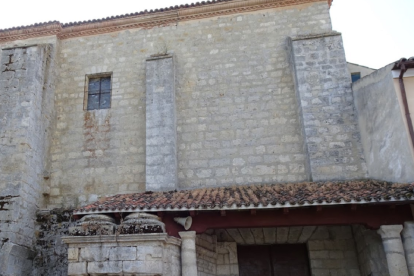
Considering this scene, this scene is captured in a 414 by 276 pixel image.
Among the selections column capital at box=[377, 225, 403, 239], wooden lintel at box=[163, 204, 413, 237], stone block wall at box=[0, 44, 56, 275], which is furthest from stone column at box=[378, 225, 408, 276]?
stone block wall at box=[0, 44, 56, 275]

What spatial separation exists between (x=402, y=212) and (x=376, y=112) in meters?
2.16

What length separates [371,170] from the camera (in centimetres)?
789

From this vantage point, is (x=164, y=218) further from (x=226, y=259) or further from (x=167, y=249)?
(x=226, y=259)

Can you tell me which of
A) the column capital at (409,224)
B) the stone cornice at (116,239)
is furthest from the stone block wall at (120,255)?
the column capital at (409,224)

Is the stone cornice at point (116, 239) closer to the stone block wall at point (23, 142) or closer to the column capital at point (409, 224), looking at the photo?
the stone block wall at point (23, 142)

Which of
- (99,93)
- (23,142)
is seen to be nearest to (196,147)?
(99,93)

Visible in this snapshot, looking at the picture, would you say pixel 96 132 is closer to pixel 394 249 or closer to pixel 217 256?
pixel 217 256

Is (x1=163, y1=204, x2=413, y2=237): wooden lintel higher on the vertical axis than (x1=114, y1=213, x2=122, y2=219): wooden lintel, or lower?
lower

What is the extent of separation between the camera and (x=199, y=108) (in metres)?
9.12

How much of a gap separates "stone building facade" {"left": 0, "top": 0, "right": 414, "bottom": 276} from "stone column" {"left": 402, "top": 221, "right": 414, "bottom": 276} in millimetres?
19

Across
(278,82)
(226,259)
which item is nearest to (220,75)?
(278,82)

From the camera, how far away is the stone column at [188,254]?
6.48 meters

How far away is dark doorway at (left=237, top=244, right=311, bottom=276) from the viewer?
8.08 meters

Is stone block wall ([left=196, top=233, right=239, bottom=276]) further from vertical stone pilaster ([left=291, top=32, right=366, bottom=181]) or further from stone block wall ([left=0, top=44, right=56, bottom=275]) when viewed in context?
stone block wall ([left=0, top=44, right=56, bottom=275])
